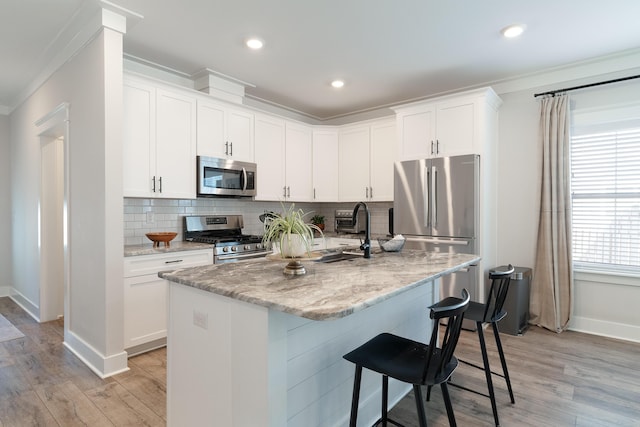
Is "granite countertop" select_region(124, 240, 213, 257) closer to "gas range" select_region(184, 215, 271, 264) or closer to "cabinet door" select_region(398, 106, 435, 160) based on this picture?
"gas range" select_region(184, 215, 271, 264)

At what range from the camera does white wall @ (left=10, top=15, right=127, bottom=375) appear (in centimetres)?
270

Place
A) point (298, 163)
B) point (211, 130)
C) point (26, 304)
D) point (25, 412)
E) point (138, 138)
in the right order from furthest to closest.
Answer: point (298, 163)
point (26, 304)
point (211, 130)
point (138, 138)
point (25, 412)

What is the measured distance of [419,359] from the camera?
5.23ft

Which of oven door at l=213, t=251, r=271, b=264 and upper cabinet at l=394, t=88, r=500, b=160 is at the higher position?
upper cabinet at l=394, t=88, r=500, b=160

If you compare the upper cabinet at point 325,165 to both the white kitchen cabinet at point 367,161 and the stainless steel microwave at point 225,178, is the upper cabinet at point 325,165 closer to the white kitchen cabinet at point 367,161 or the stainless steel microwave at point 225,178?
the white kitchen cabinet at point 367,161

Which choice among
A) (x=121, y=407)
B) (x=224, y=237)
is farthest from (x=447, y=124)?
(x=121, y=407)

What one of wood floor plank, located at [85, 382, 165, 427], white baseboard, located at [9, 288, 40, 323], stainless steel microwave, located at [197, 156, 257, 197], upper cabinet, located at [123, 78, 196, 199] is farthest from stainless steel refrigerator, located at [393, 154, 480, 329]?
white baseboard, located at [9, 288, 40, 323]

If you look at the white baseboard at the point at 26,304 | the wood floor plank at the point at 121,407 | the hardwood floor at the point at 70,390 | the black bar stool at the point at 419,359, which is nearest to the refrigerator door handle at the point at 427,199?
the black bar stool at the point at 419,359

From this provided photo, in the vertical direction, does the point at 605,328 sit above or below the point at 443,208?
below

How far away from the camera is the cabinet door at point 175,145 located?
3.43 m

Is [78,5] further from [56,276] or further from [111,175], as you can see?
[56,276]

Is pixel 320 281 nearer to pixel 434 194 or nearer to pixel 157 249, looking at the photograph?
pixel 157 249

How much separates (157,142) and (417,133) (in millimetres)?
2800

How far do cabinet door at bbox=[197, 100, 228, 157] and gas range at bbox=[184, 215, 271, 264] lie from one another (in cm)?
79
